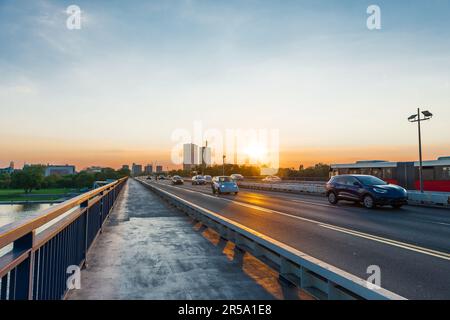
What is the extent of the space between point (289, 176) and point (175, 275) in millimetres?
79972

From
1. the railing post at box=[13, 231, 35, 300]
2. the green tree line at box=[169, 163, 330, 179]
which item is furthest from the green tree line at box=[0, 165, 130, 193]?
the railing post at box=[13, 231, 35, 300]

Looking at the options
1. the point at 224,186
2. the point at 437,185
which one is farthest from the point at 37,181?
the point at 437,185

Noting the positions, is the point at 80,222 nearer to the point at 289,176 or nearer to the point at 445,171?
the point at 445,171

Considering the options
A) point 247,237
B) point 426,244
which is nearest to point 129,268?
point 247,237

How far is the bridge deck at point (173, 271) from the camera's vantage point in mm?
4523

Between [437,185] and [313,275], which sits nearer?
[313,275]

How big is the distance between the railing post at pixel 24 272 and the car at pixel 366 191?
16.6 meters

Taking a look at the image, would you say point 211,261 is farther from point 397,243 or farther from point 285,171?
point 285,171

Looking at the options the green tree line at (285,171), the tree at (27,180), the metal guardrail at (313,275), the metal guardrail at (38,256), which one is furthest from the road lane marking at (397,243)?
the tree at (27,180)

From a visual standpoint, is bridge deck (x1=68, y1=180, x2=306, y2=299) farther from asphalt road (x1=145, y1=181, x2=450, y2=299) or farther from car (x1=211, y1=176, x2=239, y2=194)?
car (x1=211, y1=176, x2=239, y2=194)

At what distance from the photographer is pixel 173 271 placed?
554 centimetres

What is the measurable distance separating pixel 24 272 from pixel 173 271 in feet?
9.79

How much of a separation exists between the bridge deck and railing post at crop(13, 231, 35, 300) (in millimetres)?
1721

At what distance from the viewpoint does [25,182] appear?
16500 cm
